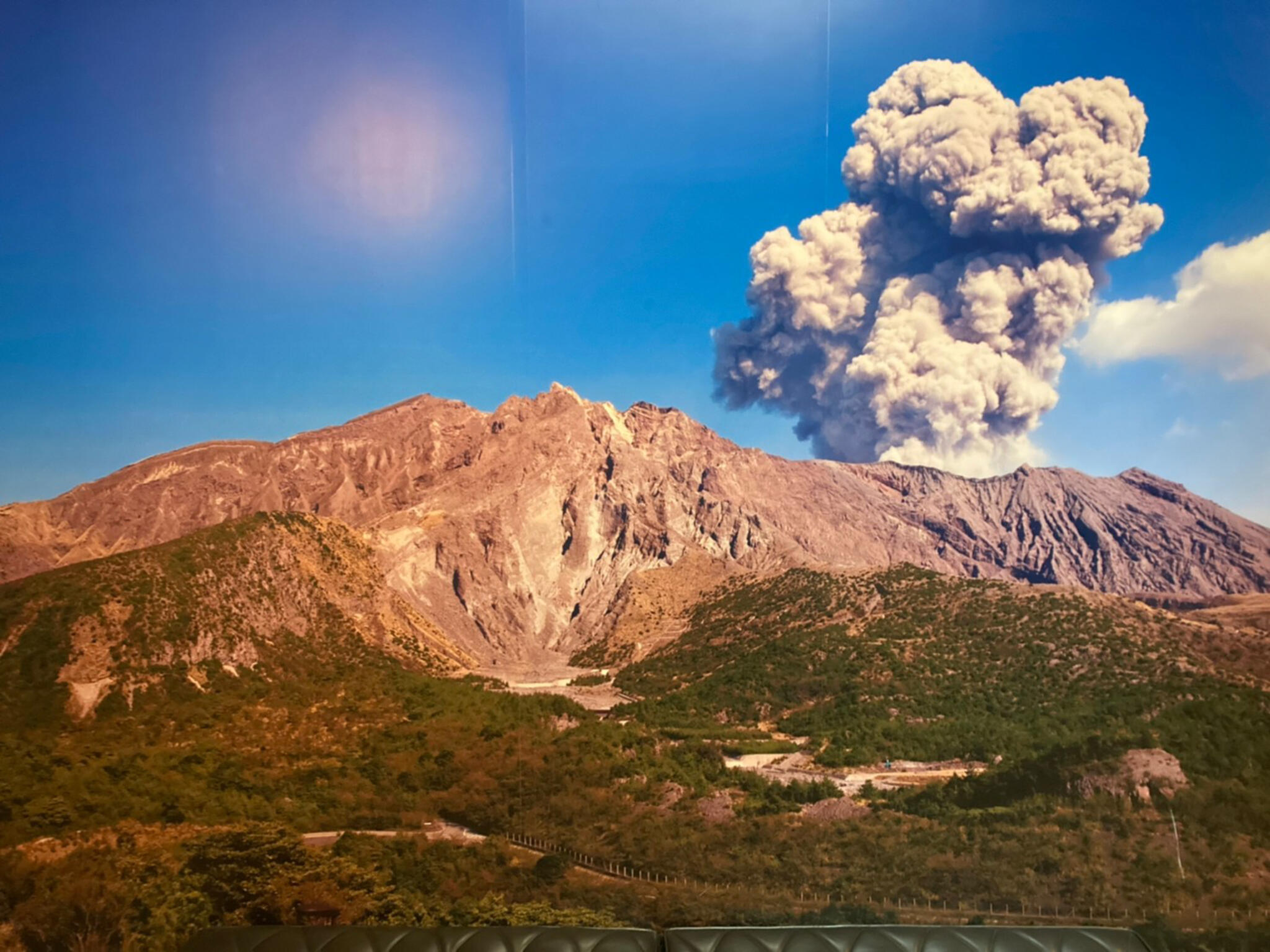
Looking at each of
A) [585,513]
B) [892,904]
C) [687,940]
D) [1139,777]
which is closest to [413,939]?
[687,940]

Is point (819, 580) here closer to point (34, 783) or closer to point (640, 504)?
point (640, 504)

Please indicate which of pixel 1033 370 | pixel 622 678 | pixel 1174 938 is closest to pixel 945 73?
pixel 1033 370

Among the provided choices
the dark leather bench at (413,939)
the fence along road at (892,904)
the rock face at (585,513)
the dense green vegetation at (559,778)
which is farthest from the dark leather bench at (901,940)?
the rock face at (585,513)

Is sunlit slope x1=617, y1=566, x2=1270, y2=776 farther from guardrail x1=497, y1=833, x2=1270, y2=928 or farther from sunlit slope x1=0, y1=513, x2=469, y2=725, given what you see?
sunlit slope x1=0, y1=513, x2=469, y2=725

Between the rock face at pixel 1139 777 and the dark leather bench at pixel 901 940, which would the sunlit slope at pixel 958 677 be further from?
the dark leather bench at pixel 901 940

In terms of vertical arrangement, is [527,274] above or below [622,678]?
above
